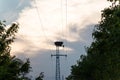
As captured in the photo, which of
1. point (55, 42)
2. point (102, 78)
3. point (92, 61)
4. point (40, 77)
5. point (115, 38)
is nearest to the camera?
point (115, 38)

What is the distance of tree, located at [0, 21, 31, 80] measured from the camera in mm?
36969

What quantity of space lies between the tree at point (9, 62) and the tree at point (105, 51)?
260 inches

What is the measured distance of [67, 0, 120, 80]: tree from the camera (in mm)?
37312

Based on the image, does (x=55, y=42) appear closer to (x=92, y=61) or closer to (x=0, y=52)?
(x=92, y=61)

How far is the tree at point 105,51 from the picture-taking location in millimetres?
37312

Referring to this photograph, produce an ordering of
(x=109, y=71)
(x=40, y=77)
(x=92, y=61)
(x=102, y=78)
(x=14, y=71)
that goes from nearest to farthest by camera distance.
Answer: (x=14, y=71) < (x=40, y=77) < (x=109, y=71) < (x=102, y=78) < (x=92, y=61)

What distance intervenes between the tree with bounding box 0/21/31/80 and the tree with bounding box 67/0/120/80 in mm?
6593

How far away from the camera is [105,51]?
44719 mm

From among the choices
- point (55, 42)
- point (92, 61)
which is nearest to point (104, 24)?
point (92, 61)

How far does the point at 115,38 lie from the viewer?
36.5m

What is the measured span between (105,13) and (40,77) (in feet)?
33.3

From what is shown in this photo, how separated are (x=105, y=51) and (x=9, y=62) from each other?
1056 centimetres

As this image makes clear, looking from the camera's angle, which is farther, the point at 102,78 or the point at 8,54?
the point at 102,78

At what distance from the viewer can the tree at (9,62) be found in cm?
3697
